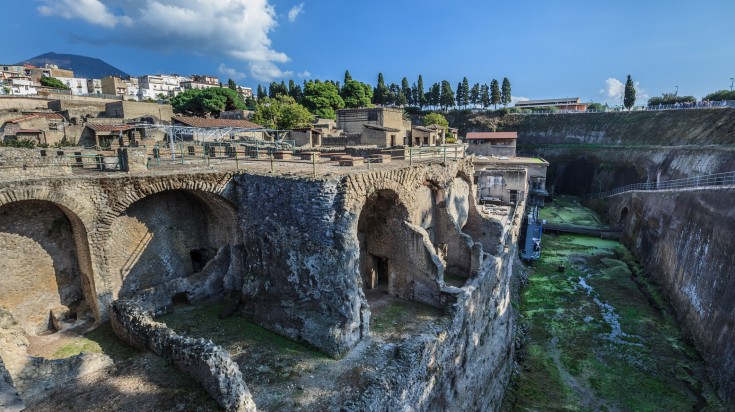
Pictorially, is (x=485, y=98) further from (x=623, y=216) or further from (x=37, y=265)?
(x=37, y=265)

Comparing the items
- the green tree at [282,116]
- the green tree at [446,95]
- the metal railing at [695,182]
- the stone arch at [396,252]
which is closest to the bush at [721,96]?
the metal railing at [695,182]

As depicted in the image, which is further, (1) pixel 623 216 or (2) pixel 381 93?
(2) pixel 381 93

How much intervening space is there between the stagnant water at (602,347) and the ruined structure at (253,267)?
2022 mm

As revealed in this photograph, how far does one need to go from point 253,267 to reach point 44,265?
612 centimetres

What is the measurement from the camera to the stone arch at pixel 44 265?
1144 centimetres

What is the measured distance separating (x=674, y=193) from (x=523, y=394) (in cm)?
1837

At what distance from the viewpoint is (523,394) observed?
593 inches

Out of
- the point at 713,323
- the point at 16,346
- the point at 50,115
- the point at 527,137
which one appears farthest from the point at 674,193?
the point at 50,115

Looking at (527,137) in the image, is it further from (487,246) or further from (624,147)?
(487,246)

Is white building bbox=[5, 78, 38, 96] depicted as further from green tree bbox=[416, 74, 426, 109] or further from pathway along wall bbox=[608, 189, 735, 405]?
pathway along wall bbox=[608, 189, 735, 405]

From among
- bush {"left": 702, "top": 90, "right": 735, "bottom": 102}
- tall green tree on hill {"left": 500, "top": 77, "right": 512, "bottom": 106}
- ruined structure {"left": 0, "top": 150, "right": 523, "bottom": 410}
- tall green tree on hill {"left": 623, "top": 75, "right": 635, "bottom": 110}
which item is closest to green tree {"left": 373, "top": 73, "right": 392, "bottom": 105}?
tall green tree on hill {"left": 500, "top": 77, "right": 512, "bottom": 106}

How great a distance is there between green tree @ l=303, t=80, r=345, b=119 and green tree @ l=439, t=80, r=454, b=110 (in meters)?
23.4

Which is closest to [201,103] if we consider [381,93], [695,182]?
[381,93]

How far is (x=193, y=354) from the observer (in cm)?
867
